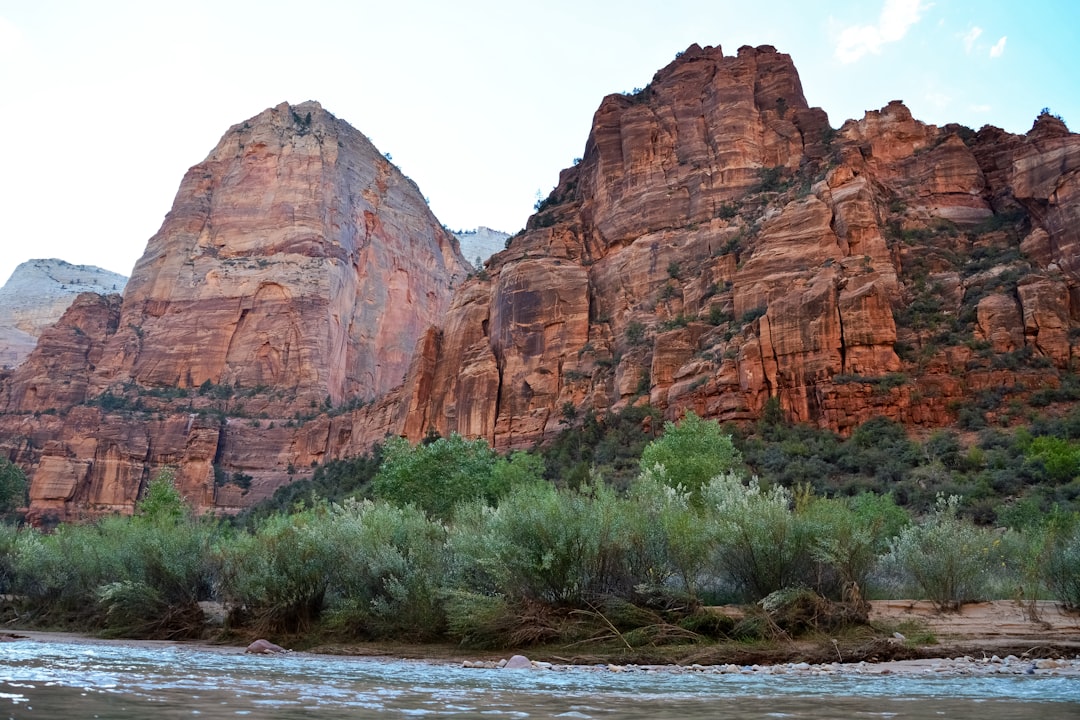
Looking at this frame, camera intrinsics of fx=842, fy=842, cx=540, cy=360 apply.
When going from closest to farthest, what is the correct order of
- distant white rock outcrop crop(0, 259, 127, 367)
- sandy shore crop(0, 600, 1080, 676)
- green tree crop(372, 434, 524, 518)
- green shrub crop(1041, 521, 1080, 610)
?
sandy shore crop(0, 600, 1080, 676) → green shrub crop(1041, 521, 1080, 610) → green tree crop(372, 434, 524, 518) → distant white rock outcrop crop(0, 259, 127, 367)

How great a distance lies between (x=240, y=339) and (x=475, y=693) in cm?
7995

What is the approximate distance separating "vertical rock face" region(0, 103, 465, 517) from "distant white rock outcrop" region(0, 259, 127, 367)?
2357 centimetres

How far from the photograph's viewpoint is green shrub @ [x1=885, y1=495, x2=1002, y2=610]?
14531 mm

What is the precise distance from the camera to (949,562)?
47.4 feet

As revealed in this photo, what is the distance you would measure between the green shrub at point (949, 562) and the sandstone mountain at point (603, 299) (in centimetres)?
2528

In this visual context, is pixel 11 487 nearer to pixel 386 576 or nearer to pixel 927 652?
pixel 386 576

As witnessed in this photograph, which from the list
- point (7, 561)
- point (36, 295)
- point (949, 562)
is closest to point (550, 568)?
point (949, 562)

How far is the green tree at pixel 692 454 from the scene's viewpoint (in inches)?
1141

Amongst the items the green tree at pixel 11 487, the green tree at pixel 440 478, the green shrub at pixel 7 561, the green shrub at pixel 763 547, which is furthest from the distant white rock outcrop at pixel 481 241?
the green shrub at pixel 763 547

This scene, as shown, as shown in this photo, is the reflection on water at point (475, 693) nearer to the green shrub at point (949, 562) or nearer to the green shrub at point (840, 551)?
the green shrub at point (840, 551)

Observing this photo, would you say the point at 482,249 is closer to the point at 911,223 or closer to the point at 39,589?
the point at 911,223

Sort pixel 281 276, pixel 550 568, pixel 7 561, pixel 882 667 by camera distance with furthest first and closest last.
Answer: pixel 281 276
pixel 7 561
pixel 550 568
pixel 882 667

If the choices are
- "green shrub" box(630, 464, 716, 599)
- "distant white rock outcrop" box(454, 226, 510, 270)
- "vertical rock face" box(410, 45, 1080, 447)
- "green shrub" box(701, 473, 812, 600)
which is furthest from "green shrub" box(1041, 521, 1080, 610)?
"distant white rock outcrop" box(454, 226, 510, 270)

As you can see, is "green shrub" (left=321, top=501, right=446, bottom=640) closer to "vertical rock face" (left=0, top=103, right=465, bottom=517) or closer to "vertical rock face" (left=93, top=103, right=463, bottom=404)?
"vertical rock face" (left=0, top=103, right=465, bottom=517)
